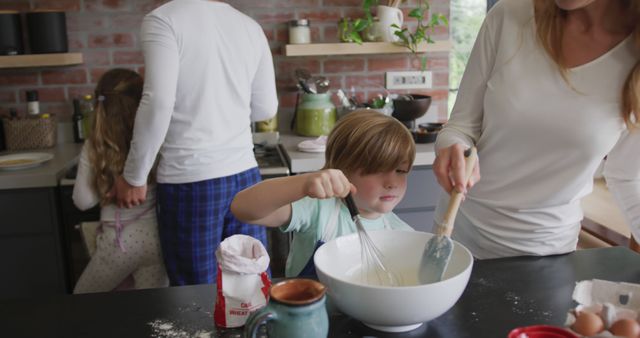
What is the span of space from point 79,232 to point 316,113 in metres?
1.01

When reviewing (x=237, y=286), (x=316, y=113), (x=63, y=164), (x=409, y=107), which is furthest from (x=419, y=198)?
(x=237, y=286)

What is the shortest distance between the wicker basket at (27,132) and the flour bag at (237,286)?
1.85m

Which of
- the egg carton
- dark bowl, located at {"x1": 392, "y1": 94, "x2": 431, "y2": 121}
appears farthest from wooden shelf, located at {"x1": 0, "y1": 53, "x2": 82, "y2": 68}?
the egg carton

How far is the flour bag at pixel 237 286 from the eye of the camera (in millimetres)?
896

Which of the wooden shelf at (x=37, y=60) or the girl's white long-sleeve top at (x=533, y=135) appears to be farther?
the wooden shelf at (x=37, y=60)

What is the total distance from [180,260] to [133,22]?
3.65 ft

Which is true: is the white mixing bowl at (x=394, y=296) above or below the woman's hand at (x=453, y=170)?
below

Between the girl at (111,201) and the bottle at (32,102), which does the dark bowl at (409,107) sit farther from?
the bottle at (32,102)

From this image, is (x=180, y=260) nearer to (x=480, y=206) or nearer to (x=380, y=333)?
(x=480, y=206)

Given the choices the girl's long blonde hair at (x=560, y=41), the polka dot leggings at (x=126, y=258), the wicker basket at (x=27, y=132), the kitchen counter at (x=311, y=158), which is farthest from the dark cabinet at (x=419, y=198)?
the wicker basket at (x=27, y=132)

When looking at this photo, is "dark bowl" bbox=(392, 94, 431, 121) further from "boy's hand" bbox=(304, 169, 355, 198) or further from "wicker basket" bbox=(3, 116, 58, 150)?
"boy's hand" bbox=(304, 169, 355, 198)

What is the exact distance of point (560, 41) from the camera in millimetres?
1205

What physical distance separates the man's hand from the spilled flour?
1.05 metres

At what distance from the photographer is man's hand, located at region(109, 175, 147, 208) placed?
1.92 meters
